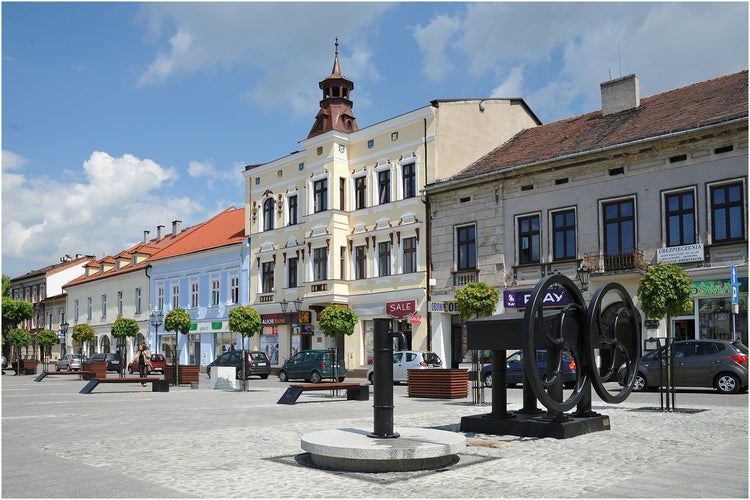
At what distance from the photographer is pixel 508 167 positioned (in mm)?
32281

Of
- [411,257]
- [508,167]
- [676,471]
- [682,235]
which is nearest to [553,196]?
[508,167]

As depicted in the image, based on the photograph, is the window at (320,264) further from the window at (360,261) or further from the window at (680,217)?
the window at (680,217)

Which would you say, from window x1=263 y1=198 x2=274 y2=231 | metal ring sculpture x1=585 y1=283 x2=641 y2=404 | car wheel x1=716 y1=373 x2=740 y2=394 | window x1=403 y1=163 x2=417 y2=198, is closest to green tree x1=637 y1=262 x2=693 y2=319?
car wheel x1=716 y1=373 x2=740 y2=394

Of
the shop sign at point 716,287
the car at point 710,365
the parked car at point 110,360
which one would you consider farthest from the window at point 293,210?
the car at point 710,365

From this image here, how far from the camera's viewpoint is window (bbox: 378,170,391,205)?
3753 centimetres

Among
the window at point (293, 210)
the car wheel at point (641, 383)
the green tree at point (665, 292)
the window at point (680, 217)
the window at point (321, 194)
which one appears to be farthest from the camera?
the window at point (293, 210)

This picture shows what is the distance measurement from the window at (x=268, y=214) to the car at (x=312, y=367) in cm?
1264

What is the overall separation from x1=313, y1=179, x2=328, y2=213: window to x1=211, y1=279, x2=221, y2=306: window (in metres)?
10.7

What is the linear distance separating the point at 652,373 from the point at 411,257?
1554 centimetres

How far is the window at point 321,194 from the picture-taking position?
131ft

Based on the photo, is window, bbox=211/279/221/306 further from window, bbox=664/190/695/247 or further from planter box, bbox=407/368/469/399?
planter box, bbox=407/368/469/399

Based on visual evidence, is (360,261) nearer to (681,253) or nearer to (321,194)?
(321,194)

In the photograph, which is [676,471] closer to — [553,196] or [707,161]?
[707,161]

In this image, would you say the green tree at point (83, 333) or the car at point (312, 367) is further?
the green tree at point (83, 333)
